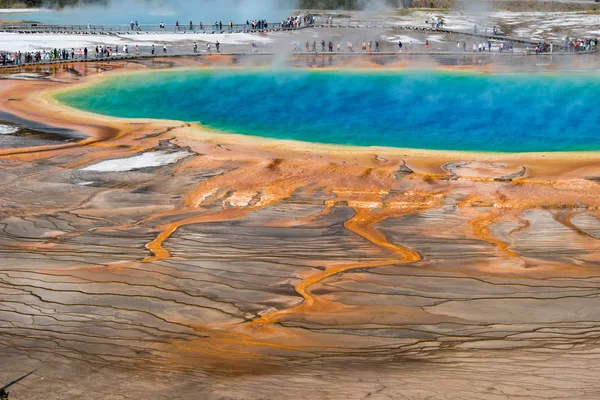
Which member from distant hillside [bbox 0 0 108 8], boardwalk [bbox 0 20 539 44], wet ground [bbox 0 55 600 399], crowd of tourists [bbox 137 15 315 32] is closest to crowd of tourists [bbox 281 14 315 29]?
crowd of tourists [bbox 137 15 315 32]

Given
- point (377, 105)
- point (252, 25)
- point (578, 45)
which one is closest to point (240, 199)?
point (377, 105)

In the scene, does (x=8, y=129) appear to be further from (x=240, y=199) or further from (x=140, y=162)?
(x=240, y=199)

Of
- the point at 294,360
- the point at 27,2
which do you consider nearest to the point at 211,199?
the point at 294,360

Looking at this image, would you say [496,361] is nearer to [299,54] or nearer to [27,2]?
[299,54]

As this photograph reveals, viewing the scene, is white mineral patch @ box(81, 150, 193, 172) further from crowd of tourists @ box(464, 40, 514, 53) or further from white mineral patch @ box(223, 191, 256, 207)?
crowd of tourists @ box(464, 40, 514, 53)

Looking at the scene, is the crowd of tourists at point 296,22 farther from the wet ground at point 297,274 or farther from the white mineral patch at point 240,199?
the white mineral patch at point 240,199

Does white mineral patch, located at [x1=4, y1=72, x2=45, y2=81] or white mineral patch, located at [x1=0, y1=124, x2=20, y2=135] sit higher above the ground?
white mineral patch, located at [x1=4, y1=72, x2=45, y2=81]
